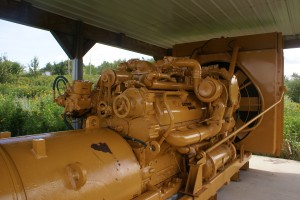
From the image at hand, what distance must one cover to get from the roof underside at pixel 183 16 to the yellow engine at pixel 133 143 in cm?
102

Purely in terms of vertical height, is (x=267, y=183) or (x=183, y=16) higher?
(x=183, y=16)

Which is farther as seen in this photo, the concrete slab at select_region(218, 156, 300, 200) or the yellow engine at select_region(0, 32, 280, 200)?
the concrete slab at select_region(218, 156, 300, 200)

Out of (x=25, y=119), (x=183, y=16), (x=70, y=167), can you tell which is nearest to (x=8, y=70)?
(x=25, y=119)

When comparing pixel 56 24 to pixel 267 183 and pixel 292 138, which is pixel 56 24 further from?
pixel 292 138

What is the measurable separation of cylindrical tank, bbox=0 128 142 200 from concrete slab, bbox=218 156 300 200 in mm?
2155

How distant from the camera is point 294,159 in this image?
5848mm

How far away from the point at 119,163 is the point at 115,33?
3554 millimetres

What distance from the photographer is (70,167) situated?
1599 millimetres

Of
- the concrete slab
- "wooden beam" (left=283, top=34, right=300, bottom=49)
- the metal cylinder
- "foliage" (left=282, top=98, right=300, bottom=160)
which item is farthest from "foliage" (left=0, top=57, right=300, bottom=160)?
"wooden beam" (left=283, top=34, right=300, bottom=49)

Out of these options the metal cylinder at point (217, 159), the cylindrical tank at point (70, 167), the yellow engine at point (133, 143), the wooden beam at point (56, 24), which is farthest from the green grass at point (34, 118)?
the cylindrical tank at point (70, 167)

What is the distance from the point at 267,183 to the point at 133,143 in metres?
2.88

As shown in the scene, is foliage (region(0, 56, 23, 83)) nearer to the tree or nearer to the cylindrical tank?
the tree

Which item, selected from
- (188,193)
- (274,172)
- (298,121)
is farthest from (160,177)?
(298,121)

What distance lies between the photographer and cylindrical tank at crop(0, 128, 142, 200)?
1.39 m
